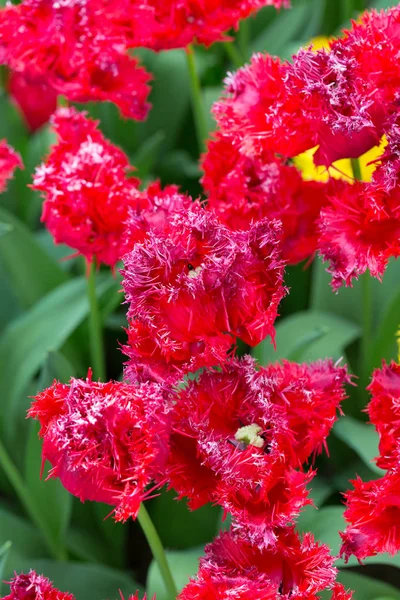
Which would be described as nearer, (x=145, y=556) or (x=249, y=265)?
(x=249, y=265)

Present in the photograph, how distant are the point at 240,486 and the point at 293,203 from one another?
22cm

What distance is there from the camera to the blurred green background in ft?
2.39

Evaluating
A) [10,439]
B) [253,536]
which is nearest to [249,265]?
[253,536]

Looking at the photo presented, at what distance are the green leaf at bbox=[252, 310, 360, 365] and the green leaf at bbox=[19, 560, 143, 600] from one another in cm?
26

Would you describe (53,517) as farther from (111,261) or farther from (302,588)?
(302,588)

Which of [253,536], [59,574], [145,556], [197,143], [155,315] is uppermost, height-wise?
[155,315]

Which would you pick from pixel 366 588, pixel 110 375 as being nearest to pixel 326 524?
pixel 366 588

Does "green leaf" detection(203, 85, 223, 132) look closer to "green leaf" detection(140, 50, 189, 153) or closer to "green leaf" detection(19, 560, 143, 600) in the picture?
"green leaf" detection(140, 50, 189, 153)

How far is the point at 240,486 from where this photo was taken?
40 cm

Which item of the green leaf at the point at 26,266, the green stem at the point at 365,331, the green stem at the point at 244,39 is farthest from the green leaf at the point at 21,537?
the green stem at the point at 244,39

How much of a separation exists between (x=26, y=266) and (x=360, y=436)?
0.45m

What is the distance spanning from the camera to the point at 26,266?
0.95 metres

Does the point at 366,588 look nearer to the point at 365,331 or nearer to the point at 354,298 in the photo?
the point at 365,331

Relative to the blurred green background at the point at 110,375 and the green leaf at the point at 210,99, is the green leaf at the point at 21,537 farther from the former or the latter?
the green leaf at the point at 210,99
